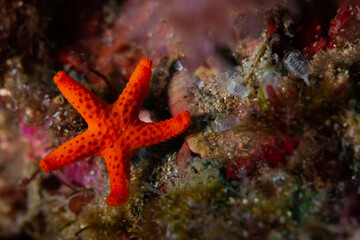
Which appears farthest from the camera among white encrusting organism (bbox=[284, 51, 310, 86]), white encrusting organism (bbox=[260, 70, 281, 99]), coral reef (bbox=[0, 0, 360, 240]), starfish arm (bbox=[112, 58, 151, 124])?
starfish arm (bbox=[112, 58, 151, 124])

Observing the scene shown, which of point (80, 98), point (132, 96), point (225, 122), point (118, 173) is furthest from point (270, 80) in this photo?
point (80, 98)

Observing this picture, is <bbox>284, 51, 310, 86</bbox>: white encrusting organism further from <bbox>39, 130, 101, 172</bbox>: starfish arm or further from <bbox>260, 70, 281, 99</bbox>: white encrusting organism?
<bbox>39, 130, 101, 172</bbox>: starfish arm

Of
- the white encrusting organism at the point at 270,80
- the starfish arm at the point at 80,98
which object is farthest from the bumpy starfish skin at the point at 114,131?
the white encrusting organism at the point at 270,80

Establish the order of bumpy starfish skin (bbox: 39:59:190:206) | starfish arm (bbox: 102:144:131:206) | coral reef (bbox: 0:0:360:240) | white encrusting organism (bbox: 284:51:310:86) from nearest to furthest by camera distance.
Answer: coral reef (bbox: 0:0:360:240) → white encrusting organism (bbox: 284:51:310:86) → starfish arm (bbox: 102:144:131:206) → bumpy starfish skin (bbox: 39:59:190:206)

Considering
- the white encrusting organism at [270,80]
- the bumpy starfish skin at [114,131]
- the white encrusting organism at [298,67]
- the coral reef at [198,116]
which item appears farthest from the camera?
the bumpy starfish skin at [114,131]

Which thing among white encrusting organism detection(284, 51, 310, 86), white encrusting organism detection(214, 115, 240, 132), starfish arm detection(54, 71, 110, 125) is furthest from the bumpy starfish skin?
white encrusting organism detection(284, 51, 310, 86)

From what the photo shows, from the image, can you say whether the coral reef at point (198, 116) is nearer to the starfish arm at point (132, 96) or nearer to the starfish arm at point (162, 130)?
the starfish arm at point (132, 96)

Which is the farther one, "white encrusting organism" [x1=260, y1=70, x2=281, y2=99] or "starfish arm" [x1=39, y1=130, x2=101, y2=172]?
"starfish arm" [x1=39, y1=130, x2=101, y2=172]

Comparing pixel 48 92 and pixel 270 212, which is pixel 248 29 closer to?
pixel 270 212
